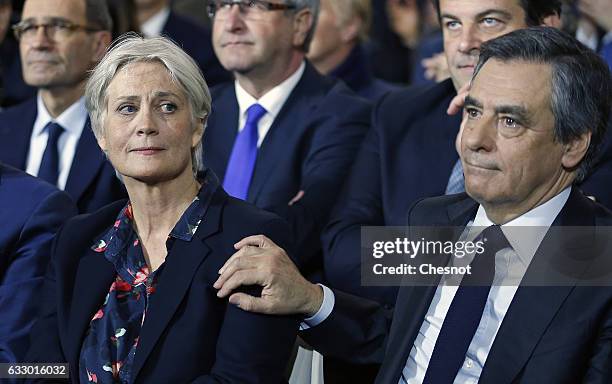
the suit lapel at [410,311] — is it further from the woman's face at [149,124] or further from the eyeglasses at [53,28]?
the eyeglasses at [53,28]

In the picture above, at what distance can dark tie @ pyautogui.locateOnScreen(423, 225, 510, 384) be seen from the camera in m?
2.35

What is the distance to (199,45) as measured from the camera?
15.9 ft

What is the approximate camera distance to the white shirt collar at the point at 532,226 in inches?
93.1

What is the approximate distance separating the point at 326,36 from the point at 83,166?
185 cm

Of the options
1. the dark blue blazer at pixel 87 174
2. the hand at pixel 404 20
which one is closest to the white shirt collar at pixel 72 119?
the dark blue blazer at pixel 87 174

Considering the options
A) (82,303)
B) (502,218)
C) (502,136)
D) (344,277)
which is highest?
(502,136)

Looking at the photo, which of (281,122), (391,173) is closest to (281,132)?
(281,122)

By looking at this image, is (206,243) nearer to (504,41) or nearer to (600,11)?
(504,41)

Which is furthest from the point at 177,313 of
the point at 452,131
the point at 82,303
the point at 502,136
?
the point at 452,131

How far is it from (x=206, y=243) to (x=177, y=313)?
7.0 inches

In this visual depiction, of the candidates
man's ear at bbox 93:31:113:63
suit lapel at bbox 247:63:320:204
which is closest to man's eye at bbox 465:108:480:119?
suit lapel at bbox 247:63:320:204

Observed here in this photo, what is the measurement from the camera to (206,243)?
2490 mm

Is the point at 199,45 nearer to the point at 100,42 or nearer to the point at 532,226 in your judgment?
the point at 100,42

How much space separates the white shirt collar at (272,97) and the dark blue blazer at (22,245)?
0.87 m
